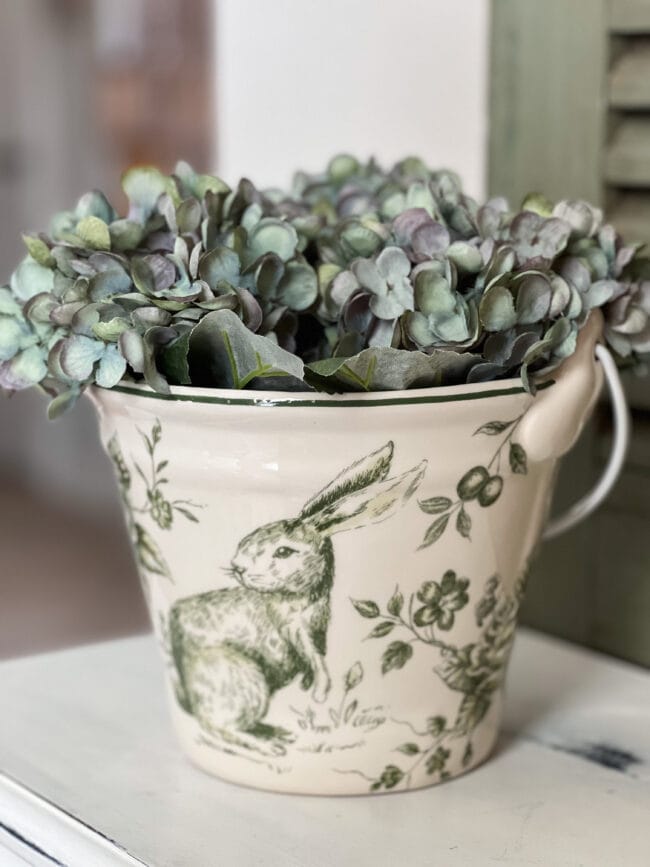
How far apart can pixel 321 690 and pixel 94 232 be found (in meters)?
0.19

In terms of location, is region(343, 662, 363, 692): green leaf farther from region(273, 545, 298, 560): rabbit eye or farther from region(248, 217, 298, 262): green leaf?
region(248, 217, 298, 262): green leaf

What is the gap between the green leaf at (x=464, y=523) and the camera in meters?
0.43

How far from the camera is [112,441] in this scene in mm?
466

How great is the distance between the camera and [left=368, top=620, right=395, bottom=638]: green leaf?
17.3 inches

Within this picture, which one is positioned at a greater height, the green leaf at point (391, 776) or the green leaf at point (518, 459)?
the green leaf at point (518, 459)

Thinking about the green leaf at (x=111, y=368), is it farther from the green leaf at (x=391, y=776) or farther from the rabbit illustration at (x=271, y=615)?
the green leaf at (x=391, y=776)

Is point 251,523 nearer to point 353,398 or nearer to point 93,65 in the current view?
point 353,398

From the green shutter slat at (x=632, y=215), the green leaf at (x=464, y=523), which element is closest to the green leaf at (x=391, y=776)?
the green leaf at (x=464, y=523)

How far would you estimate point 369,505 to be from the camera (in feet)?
1.37

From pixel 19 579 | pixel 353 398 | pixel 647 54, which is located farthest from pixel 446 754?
pixel 19 579

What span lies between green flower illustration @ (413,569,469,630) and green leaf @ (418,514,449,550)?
0.02 meters

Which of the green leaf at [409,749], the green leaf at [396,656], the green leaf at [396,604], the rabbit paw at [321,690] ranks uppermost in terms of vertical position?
the green leaf at [396,604]

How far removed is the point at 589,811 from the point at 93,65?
10.8 feet

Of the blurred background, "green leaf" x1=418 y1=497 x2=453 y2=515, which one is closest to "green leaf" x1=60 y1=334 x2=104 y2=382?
"green leaf" x1=418 y1=497 x2=453 y2=515
